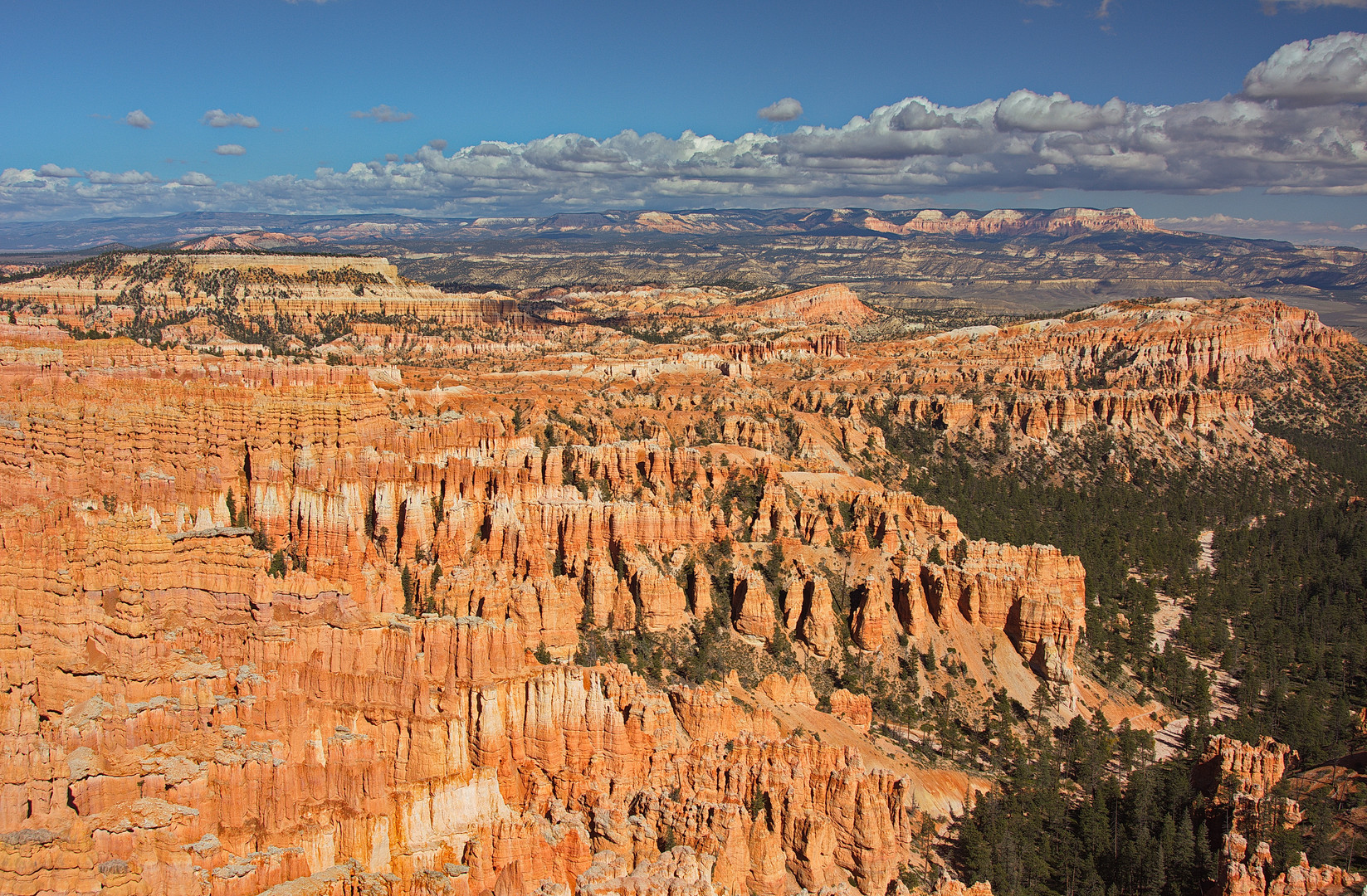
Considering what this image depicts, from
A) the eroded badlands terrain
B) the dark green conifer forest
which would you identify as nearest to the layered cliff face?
the eroded badlands terrain

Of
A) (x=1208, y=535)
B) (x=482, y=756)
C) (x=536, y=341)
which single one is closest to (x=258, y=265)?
(x=536, y=341)

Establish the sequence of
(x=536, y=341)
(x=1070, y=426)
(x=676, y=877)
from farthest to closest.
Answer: (x=536, y=341), (x=1070, y=426), (x=676, y=877)

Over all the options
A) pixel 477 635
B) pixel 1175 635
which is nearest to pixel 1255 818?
pixel 477 635

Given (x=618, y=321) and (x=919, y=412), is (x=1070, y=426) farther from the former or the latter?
(x=618, y=321)

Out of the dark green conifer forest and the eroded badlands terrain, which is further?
the dark green conifer forest

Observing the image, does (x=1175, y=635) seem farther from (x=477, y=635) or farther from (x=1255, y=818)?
(x=477, y=635)

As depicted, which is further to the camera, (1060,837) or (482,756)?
(1060,837)

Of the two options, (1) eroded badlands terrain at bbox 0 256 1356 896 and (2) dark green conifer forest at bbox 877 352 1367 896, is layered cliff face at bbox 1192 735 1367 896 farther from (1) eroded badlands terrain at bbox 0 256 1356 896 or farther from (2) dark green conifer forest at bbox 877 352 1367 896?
(2) dark green conifer forest at bbox 877 352 1367 896

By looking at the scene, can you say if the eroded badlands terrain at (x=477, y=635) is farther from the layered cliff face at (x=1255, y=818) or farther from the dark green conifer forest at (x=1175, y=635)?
the dark green conifer forest at (x=1175, y=635)
